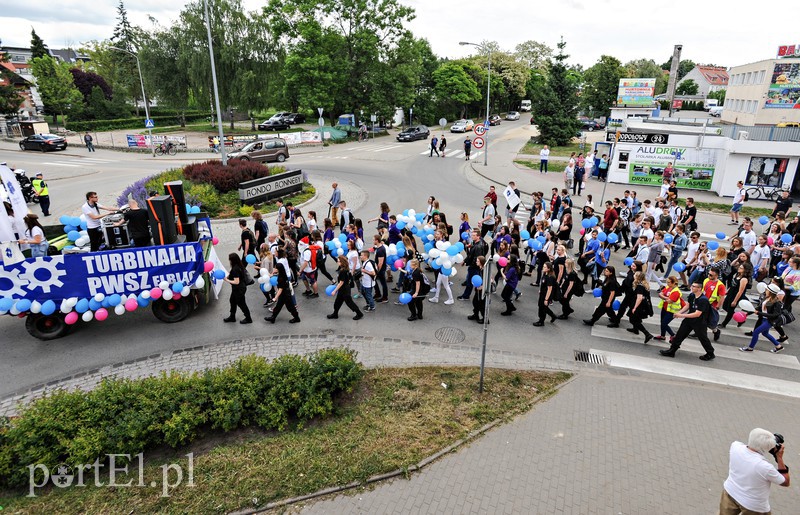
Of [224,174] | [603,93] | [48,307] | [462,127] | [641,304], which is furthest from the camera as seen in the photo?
[603,93]

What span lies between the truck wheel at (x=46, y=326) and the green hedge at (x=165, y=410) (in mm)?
3377

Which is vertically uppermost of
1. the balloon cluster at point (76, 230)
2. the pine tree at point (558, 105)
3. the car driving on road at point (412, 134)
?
the pine tree at point (558, 105)

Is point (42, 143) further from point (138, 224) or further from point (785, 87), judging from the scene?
point (785, 87)

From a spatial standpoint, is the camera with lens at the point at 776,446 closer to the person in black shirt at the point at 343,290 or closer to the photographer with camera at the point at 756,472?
the photographer with camera at the point at 756,472

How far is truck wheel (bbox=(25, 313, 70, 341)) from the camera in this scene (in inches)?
368

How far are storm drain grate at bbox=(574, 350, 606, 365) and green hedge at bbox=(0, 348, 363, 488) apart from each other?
4.44 metres

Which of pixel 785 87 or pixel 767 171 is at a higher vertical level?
pixel 785 87

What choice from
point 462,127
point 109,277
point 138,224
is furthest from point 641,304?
point 462,127

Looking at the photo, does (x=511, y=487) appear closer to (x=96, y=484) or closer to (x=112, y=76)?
(x=96, y=484)

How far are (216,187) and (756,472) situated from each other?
66.3 ft

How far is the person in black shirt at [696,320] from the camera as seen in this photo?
8.62m

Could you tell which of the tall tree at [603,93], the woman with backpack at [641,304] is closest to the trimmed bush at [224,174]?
the woman with backpack at [641,304]

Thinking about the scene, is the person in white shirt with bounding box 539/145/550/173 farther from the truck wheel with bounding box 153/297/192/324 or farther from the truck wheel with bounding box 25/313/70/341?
the truck wheel with bounding box 25/313/70/341

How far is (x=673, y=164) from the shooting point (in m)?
23.7
